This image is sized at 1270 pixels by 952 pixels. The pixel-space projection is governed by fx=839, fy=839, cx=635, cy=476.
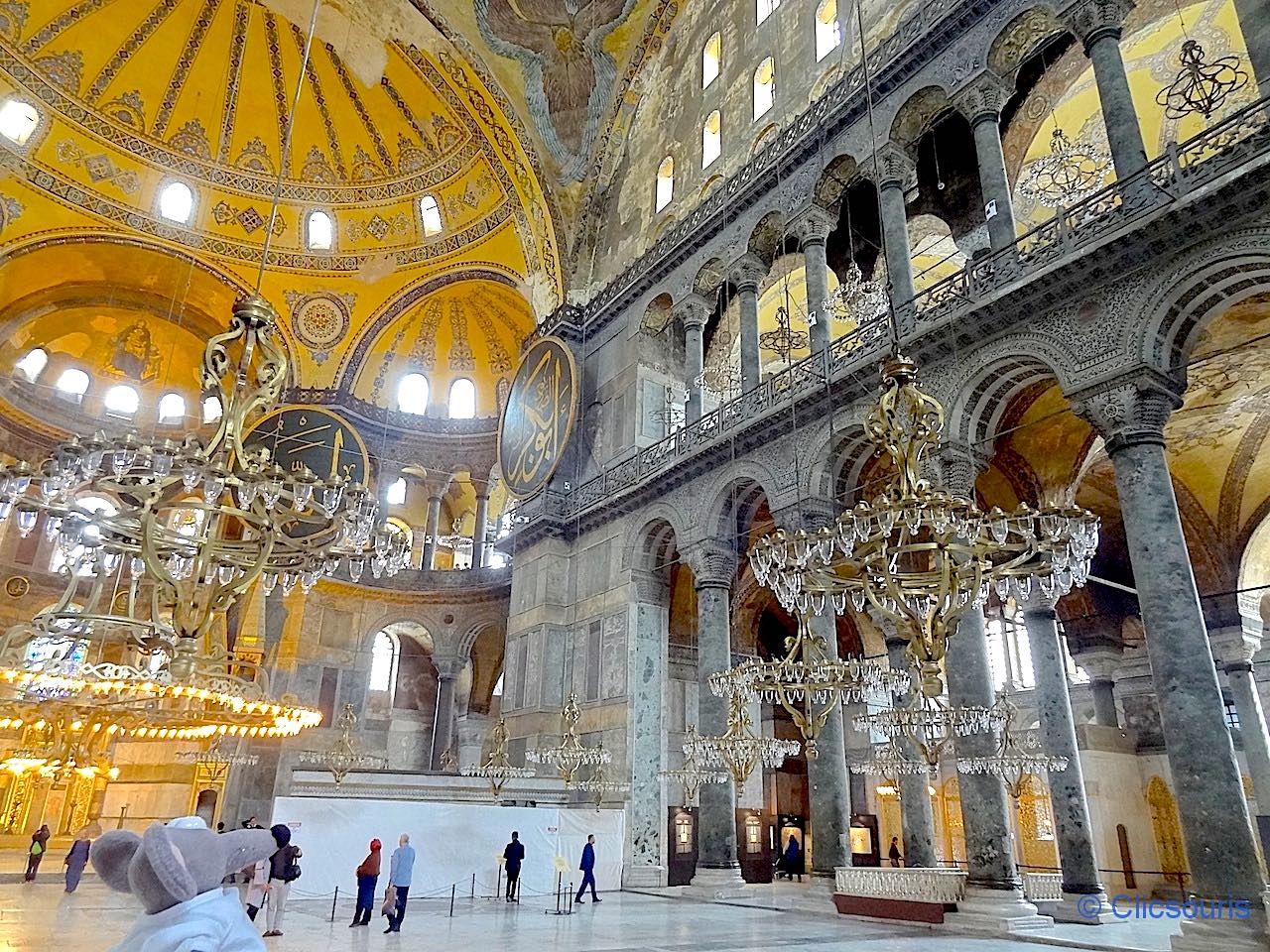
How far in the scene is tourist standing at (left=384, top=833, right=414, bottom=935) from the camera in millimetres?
6949

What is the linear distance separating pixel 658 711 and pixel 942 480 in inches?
237

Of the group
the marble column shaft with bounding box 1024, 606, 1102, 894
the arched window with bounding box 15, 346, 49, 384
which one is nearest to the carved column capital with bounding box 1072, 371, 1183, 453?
the marble column shaft with bounding box 1024, 606, 1102, 894

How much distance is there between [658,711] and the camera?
12.6m

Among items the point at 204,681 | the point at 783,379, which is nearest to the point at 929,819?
the point at 783,379

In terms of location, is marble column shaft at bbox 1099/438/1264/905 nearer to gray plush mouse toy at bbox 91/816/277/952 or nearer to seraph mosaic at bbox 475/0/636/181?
gray plush mouse toy at bbox 91/816/277/952

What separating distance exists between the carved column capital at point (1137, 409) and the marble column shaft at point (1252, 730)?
7.24 metres

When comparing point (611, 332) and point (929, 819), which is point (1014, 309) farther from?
point (611, 332)

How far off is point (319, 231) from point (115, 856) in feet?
65.4

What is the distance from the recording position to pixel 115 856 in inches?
54.5

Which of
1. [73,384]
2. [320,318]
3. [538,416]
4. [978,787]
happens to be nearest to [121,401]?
[73,384]

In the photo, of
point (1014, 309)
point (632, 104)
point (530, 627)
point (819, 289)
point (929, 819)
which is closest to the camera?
point (1014, 309)

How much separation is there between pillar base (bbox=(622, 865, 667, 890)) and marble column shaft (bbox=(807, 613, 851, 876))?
2922mm

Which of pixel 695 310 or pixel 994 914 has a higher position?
pixel 695 310

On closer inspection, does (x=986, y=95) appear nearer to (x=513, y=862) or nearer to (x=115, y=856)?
(x=513, y=862)
